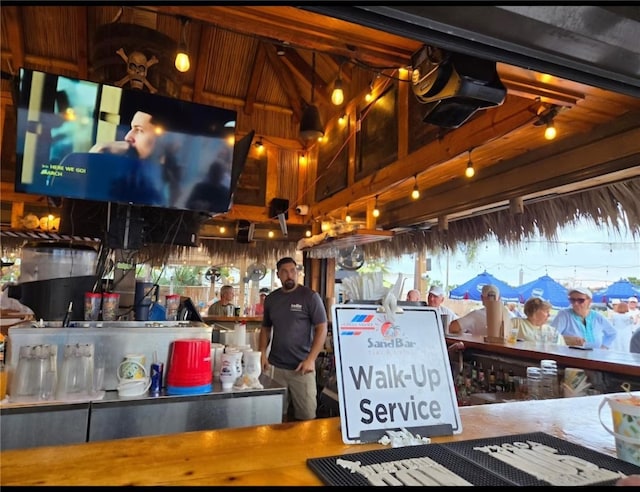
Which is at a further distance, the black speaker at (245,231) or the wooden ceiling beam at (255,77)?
the wooden ceiling beam at (255,77)

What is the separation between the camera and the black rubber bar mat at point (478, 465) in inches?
34.2

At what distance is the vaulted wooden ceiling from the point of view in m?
2.67

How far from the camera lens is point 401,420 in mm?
1170

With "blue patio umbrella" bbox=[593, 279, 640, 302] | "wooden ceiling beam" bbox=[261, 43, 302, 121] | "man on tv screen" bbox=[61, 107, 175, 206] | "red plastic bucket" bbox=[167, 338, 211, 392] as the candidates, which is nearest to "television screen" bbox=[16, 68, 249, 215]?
"man on tv screen" bbox=[61, 107, 175, 206]

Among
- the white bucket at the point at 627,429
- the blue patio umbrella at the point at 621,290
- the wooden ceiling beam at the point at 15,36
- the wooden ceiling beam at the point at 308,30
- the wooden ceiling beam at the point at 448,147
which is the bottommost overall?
the white bucket at the point at 627,429

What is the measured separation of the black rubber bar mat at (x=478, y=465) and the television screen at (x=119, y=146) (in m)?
2.12

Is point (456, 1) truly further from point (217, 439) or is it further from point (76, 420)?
point (76, 420)

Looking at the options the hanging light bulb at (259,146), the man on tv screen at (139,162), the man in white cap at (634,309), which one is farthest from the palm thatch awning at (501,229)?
the man in white cap at (634,309)

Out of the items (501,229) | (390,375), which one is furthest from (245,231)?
(390,375)

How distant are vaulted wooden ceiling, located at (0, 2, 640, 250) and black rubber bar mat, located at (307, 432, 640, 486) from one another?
42.3 inches

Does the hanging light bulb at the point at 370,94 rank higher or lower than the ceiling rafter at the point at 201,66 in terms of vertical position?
lower

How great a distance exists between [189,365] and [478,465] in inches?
57.0

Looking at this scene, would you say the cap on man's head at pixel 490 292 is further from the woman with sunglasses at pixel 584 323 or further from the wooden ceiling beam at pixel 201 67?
the wooden ceiling beam at pixel 201 67

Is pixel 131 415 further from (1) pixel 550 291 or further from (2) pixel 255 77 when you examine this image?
(1) pixel 550 291
